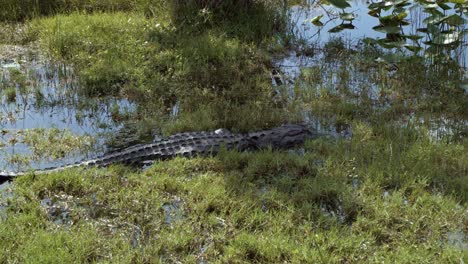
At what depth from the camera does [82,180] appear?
399 cm

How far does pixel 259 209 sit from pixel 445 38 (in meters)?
3.95

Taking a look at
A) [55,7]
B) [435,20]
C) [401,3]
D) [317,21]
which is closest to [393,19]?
[401,3]

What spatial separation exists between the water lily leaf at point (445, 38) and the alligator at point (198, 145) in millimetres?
2445

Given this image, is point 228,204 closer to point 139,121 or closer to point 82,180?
point 82,180

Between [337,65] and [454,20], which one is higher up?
[454,20]

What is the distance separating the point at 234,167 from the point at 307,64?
294cm

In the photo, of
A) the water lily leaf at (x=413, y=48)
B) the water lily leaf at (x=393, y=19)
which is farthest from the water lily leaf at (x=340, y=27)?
the water lily leaf at (x=413, y=48)

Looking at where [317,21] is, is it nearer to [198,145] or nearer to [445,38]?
[445,38]

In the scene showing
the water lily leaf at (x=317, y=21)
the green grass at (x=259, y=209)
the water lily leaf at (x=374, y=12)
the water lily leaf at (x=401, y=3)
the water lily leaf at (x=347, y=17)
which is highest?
the water lily leaf at (x=401, y=3)

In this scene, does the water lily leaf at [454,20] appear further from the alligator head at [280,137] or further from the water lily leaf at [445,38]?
the alligator head at [280,137]

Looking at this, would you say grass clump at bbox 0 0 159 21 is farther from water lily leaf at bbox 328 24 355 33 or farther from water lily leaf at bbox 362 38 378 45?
water lily leaf at bbox 362 38 378 45

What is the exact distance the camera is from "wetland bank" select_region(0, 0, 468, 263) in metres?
3.38

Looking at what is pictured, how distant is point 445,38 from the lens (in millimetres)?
6480

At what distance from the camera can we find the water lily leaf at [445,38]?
6.43 m
